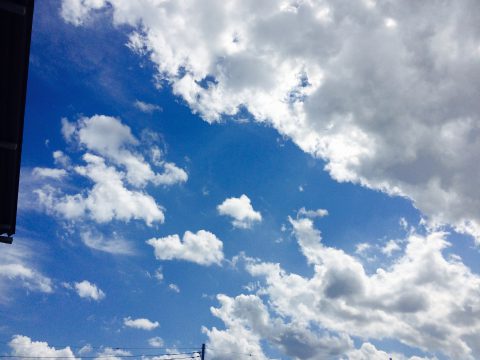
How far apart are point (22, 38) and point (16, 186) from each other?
13.9 ft

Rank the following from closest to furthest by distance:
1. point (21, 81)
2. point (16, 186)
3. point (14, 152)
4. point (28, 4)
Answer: point (28, 4)
point (21, 81)
point (14, 152)
point (16, 186)

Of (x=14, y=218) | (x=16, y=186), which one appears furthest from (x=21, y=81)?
(x=14, y=218)

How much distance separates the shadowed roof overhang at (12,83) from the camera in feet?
19.0

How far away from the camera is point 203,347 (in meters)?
33.7

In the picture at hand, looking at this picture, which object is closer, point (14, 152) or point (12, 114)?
point (12, 114)

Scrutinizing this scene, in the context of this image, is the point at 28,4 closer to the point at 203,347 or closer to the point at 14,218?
the point at 14,218

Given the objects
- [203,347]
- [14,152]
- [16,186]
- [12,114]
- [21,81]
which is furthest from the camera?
[203,347]

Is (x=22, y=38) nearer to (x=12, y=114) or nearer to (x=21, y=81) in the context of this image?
(x=21, y=81)

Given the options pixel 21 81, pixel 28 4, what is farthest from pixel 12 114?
pixel 28 4

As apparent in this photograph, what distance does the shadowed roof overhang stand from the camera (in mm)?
5789

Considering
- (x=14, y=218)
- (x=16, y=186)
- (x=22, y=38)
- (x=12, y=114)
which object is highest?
(x=22, y=38)

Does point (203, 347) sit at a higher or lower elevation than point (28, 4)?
lower

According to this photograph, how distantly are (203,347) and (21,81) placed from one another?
33.2 m

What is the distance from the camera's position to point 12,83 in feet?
21.4
